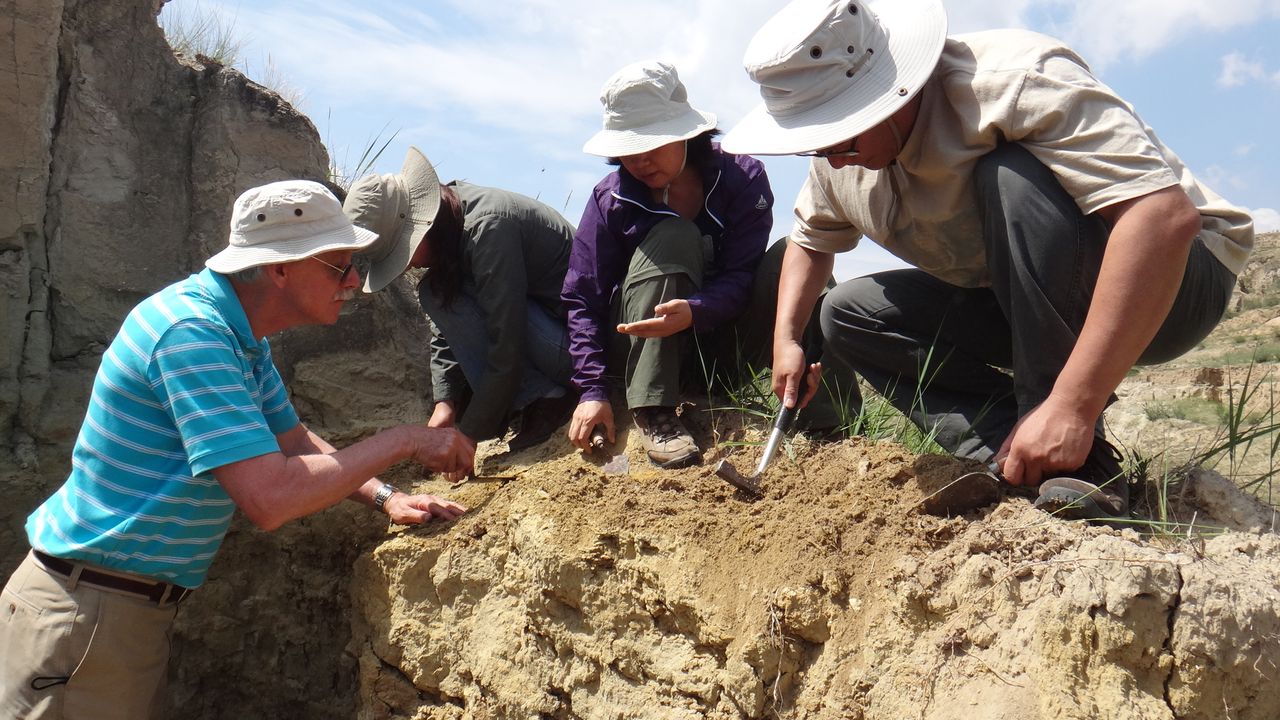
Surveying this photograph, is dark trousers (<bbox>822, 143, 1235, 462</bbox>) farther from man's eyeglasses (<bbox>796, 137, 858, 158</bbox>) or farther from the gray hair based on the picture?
the gray hair

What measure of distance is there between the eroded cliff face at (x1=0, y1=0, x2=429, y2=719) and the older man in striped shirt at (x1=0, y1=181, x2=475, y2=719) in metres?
0.78

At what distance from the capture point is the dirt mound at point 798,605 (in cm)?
173

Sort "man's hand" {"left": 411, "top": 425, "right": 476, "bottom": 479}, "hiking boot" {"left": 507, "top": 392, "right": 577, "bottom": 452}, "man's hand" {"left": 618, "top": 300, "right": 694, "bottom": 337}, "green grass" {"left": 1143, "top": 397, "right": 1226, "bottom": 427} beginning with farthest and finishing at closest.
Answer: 1. "green grass" {"left": 1143, "top": 397, "right": 1226, "bottom": 427}
2. "hiking boot" {"left": 507, "top": 392, "right": 577, "bottom": 452}
3. "man's hand" {"left": 618, "top": 300, "right": 694, "bottom": 337}
4. "man's hand" {"left": 411, "top": 425, "right": 476, "bottom": 479}

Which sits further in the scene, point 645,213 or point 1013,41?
point 645,213

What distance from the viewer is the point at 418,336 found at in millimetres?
3834

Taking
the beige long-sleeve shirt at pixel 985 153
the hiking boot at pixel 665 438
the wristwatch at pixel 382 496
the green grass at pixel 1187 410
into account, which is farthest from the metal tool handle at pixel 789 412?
the green grass at pixel 1187 410

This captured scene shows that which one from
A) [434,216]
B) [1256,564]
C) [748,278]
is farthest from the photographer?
[434,216]

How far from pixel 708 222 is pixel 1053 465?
52.7 inches

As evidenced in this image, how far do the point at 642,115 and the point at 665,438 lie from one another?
96 centimetres

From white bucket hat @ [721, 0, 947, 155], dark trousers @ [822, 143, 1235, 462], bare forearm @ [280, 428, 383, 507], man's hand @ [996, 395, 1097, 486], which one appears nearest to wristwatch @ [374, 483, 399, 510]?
bare forearm @ [280, 428, 383, 507]

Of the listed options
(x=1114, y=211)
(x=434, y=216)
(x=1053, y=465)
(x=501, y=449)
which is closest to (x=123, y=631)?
(x=501, y=449)

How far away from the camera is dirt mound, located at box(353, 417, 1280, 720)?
5.68ft

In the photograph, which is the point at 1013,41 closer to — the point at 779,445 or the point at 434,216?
the point at 779,445

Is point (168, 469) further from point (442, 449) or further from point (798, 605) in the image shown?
point (798, 605)
